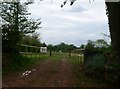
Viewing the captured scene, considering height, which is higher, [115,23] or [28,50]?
[115,23]

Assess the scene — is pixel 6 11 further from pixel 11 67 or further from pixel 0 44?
pixel 11 67

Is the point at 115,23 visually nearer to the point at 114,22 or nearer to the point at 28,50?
the point at 114,22

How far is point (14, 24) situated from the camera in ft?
72.0

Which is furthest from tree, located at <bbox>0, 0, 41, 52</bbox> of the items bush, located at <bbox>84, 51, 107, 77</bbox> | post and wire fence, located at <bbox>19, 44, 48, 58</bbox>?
bush, located at <bbox>84, 51, 107, 77</bbox>

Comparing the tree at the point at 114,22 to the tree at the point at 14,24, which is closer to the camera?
the tree at the point at 114,22

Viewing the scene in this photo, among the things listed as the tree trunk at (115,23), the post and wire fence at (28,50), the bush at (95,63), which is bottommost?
the bush at (95,63)

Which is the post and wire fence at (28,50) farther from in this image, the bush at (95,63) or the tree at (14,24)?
the bush at (95,63)

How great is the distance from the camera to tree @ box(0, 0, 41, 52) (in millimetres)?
17906

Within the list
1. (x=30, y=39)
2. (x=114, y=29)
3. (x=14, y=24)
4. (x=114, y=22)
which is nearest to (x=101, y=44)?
(x=114, y=29)

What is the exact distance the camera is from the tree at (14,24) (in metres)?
17.9

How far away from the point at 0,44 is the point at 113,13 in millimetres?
7155

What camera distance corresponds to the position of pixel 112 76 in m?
10.5

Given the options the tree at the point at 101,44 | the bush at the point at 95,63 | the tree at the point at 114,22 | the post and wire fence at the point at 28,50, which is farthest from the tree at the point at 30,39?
the tree at the point at 114,22

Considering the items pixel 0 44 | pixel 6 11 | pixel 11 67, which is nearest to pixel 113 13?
pixel 11 67
